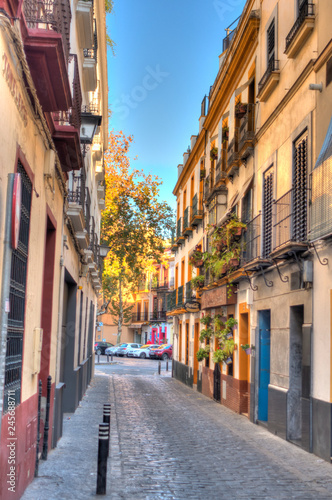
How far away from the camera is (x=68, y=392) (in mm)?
14977

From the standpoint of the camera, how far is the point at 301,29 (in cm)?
1163

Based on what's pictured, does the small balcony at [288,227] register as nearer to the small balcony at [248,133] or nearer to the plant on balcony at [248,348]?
the small balcony at [248,133]

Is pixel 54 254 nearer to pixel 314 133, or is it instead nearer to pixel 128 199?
pixel 314 133

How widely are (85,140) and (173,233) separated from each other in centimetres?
2277

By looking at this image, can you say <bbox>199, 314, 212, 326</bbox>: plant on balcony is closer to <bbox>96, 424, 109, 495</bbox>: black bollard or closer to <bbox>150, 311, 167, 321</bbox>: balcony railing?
<bbox>96, 424, 109, 495</bbox>: black bollard

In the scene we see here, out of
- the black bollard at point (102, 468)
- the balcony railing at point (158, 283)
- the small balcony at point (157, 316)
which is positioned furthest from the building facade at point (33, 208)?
the balcony railing at point (158, 283)

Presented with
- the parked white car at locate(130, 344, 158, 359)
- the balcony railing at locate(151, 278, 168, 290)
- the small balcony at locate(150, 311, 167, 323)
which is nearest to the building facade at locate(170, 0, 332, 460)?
the parked white car at locate(130, 344, 158, 359)

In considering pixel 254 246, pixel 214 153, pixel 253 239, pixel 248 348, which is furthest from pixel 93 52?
pixel 248 348

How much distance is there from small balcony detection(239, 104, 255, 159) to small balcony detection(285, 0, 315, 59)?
3.28 metres

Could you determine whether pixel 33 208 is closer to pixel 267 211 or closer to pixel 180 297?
pixel 267 211

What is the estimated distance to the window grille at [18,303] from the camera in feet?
19.9

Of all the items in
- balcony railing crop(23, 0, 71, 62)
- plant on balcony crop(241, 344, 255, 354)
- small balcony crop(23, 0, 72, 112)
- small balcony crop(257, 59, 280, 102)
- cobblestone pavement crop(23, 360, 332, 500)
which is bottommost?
cobblestone pavement crop(23, 360, 332, 500)

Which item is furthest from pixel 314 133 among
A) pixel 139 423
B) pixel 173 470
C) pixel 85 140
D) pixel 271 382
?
pixel 139 423

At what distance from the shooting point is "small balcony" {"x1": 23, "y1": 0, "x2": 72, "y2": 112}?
596cm
